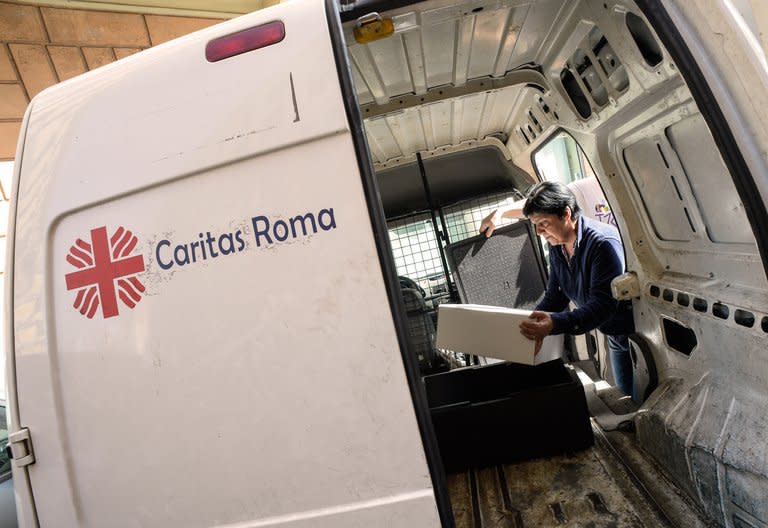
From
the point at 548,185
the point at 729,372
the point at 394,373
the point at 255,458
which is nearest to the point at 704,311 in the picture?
the point at 729,372

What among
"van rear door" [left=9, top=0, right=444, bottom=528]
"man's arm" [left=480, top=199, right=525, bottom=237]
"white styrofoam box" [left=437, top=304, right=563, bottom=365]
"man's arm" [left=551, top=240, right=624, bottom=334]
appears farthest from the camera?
"man's arm" [left=480, top=199, right=525, bottom=237]

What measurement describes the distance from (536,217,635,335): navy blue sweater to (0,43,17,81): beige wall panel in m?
4.43

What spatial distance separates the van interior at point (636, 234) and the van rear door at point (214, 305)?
0.17 m

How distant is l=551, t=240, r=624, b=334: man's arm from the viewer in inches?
101

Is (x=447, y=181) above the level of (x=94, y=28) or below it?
below

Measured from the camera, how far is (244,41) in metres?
1.28

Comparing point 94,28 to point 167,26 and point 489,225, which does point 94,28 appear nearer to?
point 167,26

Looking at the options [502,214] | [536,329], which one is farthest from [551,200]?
[502,214]

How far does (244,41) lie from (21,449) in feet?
4.11

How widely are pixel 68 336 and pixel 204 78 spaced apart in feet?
2.59

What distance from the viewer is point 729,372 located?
1788 millimetres

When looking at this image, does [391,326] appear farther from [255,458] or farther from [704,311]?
[704,311]

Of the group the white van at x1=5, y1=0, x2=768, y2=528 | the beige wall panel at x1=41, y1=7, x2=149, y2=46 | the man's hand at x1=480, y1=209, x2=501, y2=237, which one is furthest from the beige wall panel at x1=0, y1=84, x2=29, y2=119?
the man's hand at x1=480, y1=209, x2=501, y2=237

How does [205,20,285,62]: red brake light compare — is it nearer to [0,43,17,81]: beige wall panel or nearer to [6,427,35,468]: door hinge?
[6,427,35,468]: door hinge
